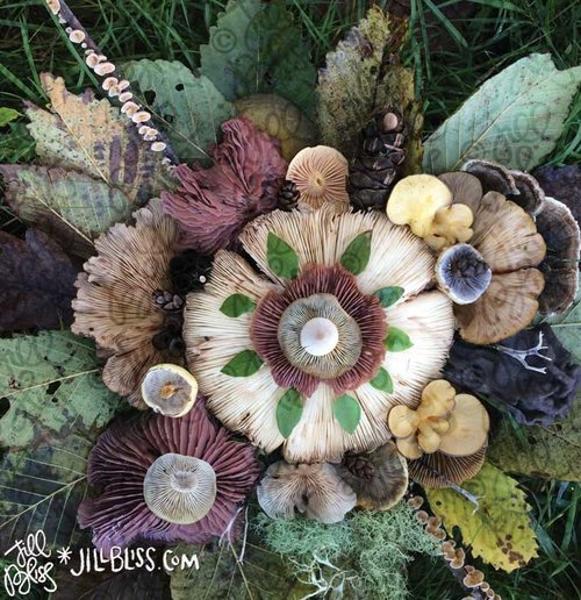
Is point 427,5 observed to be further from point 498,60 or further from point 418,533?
point 418,533

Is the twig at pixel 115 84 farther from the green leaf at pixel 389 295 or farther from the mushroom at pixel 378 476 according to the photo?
the mushroom at pixel 378 476

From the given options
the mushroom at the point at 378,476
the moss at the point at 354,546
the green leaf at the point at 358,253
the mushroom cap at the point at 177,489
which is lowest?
the moss at the point at 354,546

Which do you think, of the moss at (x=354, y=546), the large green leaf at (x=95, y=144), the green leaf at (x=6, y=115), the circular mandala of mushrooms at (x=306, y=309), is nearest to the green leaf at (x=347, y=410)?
the circular mandala of mushrooms at (x=306, y=309)

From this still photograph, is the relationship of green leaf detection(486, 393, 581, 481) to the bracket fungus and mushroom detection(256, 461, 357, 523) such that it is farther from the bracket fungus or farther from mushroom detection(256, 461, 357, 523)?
mushroom detection(256, 461, 357, 523)

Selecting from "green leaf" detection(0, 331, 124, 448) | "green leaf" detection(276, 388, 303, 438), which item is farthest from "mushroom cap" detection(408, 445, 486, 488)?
"green leaf" detection(0, 331, 124, 448)

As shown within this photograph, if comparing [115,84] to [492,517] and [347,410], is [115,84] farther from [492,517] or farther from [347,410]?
[492,517]

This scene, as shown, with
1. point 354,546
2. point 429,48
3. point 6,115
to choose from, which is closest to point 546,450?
point 354,546
